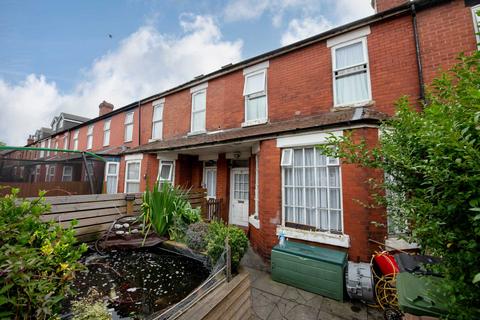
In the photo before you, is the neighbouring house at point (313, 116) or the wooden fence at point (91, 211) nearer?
the wooden fence at point (91, 211)

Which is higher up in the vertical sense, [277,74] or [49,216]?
[277,74]

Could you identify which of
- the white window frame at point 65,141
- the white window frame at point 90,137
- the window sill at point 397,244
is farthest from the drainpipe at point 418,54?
the white window frame at point 65,141

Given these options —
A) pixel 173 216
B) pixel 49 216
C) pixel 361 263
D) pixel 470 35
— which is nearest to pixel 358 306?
pixel 361 263

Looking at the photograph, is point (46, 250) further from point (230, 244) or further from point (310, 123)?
point (310, 123)

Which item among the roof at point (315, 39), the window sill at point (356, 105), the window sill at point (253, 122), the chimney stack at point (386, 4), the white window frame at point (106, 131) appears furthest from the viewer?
the white window frame at point (106, 131)

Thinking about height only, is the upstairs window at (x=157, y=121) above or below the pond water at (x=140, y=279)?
above

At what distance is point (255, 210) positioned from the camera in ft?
20.6

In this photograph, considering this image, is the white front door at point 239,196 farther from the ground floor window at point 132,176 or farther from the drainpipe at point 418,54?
the drainpipe at point 418,54

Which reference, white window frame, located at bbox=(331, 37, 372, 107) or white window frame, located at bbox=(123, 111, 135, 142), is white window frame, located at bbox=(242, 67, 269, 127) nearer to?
white window frame, located at bbox=(331, 37, 372, 107)

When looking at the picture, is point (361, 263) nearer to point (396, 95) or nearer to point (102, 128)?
point (396, 95)

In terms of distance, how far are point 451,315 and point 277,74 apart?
7117mm

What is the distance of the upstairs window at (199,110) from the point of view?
8.98 metres

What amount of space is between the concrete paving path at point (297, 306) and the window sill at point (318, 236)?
1110 mm

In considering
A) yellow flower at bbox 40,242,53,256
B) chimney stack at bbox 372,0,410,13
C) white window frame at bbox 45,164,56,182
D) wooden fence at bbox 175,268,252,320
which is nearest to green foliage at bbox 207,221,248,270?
wooden fence at bbox 175,268,252,320
